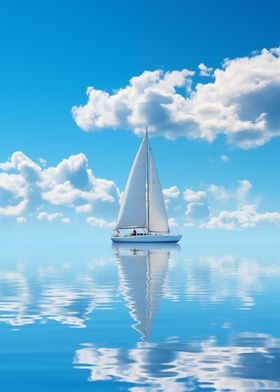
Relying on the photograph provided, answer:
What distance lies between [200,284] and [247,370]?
22.8 m

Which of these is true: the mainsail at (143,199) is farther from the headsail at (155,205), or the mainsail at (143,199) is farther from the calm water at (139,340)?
the calm water at (139,340)

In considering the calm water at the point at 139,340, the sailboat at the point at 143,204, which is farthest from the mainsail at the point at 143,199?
the calm water at the point at 139,340

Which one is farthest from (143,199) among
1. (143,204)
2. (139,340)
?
(139,340)

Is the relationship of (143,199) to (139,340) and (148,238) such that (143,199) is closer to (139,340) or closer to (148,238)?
(148,238)

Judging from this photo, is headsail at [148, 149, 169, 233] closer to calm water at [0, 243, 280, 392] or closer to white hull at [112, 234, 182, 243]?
white hull at [112, 234, 182, 243]

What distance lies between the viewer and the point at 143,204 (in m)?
115

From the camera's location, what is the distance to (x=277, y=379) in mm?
11648

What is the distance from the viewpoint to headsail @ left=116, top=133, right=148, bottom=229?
11300 centimetres

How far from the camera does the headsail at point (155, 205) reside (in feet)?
376

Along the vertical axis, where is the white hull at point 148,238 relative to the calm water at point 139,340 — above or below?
above

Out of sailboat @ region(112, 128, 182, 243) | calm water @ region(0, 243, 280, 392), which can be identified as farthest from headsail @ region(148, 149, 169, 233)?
calm water @ region(0, 243, 280, 392)

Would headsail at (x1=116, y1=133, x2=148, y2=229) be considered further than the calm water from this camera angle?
Yes

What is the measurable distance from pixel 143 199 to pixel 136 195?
6.38 ft

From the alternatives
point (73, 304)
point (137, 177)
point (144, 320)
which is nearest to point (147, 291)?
point (73, 304)
